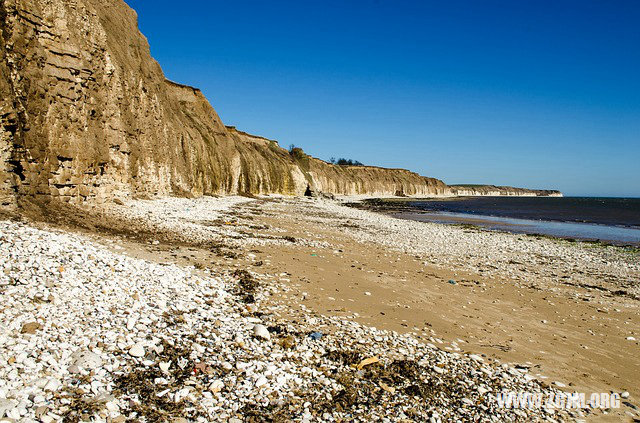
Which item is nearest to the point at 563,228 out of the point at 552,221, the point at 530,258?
the point at 552,221

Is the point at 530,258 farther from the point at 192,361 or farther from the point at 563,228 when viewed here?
the point at 563,228

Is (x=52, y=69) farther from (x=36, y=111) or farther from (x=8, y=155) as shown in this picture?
(x=8, y=155)

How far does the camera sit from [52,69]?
1290 cm

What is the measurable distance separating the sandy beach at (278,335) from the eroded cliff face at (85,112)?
238 cm

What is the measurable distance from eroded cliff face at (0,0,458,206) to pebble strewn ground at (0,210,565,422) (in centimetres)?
600

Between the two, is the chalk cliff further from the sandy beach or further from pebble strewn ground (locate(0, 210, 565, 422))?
pebble strewn ground (locate(0, 210, 565, 422))

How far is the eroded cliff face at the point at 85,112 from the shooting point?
1130cm

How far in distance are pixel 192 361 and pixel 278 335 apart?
1.56 m

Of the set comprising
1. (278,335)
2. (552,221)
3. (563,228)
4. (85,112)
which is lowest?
(278,335)

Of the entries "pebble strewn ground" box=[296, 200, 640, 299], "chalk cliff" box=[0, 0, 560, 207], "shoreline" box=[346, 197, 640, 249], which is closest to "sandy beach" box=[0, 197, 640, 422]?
"pebble strewn ground" box=[296, 200, 640, 299]

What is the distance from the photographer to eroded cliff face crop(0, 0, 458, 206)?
445 inches

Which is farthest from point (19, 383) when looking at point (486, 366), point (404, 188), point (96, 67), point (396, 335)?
point (404, 188)

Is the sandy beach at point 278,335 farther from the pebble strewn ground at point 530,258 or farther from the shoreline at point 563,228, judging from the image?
the shoreline at point 563,228

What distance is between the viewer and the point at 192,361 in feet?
15.8
